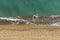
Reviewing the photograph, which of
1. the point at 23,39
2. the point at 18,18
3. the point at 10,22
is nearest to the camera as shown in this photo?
the point at 23,39

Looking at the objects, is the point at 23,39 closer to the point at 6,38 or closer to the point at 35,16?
the point at 6,38

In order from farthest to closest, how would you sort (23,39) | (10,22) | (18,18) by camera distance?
1. (18,18)
2. (10,22)
3. (23,39)

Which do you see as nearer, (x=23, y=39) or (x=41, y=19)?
(x=23, y=39)

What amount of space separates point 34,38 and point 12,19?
10.6 meters

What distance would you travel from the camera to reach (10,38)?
8688mm

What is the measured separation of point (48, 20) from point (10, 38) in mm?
10985

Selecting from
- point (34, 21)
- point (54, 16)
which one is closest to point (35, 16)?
point (34, 21)

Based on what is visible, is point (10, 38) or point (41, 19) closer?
point (10, 38)

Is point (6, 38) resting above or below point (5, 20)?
below

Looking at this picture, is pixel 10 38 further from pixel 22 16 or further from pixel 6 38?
pixel 22 16

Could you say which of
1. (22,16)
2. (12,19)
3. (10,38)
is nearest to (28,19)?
(22,16)

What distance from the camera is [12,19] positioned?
62.3 feet

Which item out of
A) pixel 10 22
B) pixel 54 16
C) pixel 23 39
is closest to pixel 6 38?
pixel 23 39

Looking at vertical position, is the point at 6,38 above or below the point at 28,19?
below
